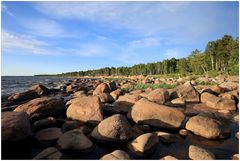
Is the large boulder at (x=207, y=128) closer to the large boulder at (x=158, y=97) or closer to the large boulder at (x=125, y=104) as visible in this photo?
the large boulder at (x=125, y=104)

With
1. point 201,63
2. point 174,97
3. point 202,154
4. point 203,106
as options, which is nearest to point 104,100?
point 174,97

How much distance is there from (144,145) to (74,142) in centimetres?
190

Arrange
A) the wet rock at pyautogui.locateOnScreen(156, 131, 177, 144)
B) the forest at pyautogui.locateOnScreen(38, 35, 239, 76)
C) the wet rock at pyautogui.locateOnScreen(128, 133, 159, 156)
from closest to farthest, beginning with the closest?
the wet rock at pyautogui.locateOnScreen(128, 133, 159, 156)
the wet rock at pyautogui.locateOnScreen(156, 131, 177, 144)
the forest at pyautogui.locateOnScreen(38, 35, 239, 76)

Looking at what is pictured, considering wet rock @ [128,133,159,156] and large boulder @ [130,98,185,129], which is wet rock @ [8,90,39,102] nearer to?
large boulder @ [130,98,185,129]

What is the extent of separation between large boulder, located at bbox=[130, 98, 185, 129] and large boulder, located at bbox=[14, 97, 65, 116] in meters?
3.58

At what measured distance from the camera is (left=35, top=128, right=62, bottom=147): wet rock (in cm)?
626

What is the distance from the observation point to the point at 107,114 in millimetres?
9547

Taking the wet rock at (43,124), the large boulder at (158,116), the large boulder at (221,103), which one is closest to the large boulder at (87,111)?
the wet rock at (43,124)

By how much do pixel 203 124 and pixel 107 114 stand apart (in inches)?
166

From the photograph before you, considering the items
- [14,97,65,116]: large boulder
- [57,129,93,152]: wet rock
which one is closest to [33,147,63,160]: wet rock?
[57,129,93,152]: wet rock

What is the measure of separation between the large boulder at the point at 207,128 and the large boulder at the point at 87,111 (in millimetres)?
3250

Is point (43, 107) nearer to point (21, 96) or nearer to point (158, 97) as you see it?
point (158, 97)

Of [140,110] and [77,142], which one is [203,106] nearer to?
[140,110]

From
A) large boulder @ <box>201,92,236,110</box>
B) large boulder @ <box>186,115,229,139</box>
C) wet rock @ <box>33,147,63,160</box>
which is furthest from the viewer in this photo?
large boulder @ <box>201,92,236,110</box>
